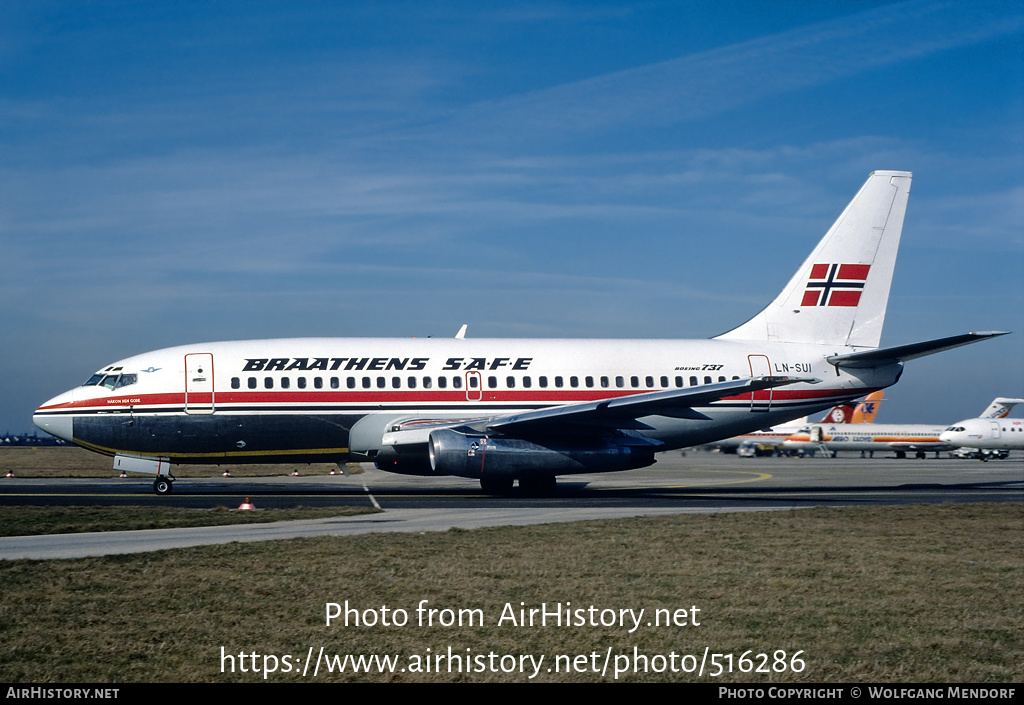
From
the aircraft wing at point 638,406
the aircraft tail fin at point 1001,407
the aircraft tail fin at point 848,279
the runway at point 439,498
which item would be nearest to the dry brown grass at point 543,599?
the runway at point 439,498

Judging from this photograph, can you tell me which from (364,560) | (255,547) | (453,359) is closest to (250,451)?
(453,359)

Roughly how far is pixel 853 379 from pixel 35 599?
24259 millimetres

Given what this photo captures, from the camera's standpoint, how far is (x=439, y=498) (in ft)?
80.9

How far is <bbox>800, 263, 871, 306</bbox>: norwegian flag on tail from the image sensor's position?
2953 cm

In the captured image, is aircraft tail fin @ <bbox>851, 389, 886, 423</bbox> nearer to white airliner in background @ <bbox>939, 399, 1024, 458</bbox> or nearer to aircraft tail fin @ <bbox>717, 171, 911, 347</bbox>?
white airliner in background @ <bbox>939, 399, 1024, 458</bbox>

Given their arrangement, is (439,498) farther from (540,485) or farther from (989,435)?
(989,435)

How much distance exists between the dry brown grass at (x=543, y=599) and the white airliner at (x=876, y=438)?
6788cm

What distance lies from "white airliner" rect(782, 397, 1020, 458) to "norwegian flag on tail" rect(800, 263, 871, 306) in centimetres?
5318

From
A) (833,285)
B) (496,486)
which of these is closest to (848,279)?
(833,285)

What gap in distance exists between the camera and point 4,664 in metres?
7.18

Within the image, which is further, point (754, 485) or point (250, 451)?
point (754, 485)

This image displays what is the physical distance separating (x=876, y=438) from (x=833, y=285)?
55287 millimetres

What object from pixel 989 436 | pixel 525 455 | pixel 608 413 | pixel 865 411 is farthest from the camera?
pixel 865 411
